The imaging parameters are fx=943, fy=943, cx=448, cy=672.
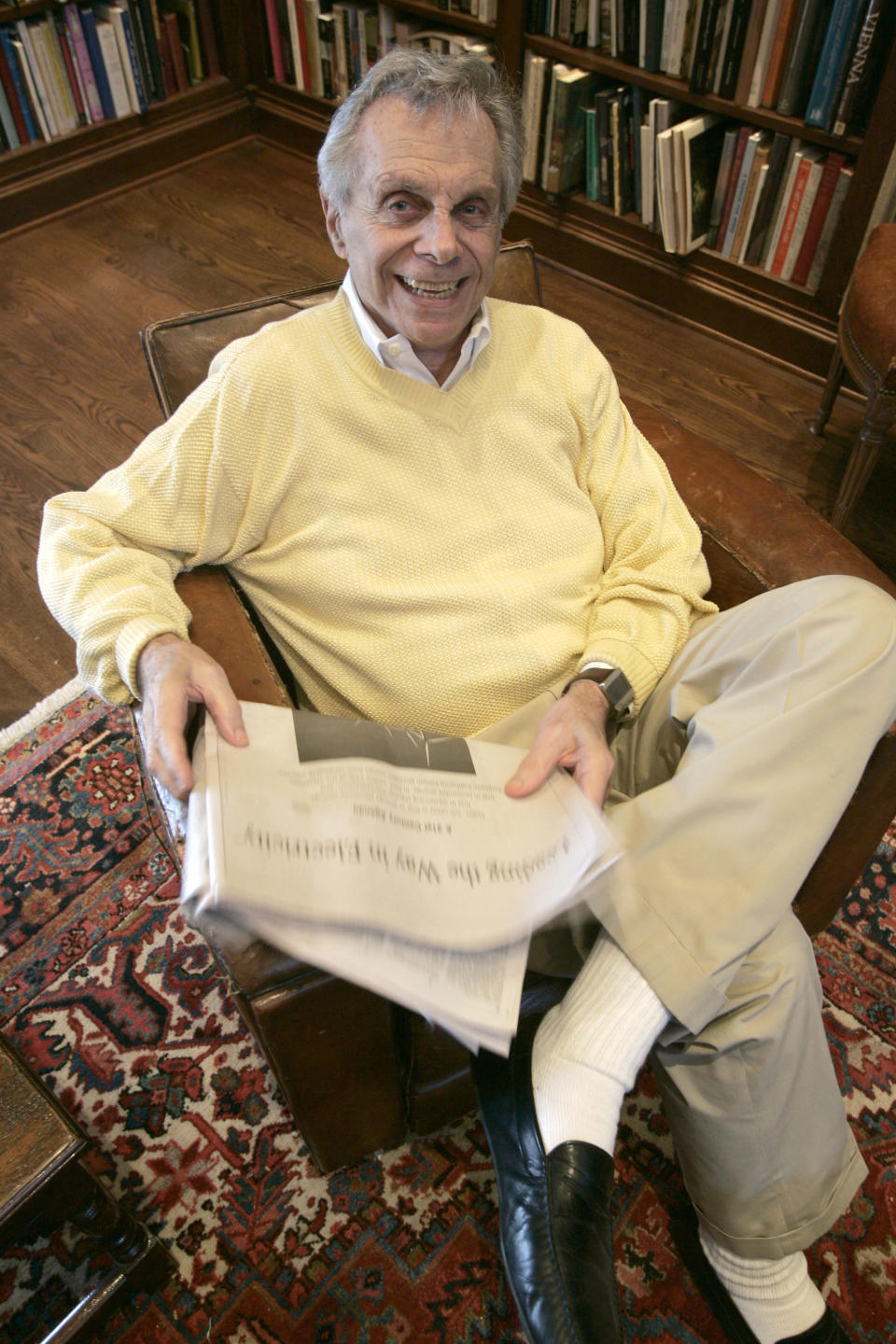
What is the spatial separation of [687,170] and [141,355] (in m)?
1.49

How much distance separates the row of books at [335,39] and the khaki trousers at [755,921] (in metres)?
2.51

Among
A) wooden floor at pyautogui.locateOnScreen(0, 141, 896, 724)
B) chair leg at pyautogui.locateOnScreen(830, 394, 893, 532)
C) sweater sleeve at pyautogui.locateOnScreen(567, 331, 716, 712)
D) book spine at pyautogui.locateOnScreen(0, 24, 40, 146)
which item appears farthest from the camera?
book spine at pyautogui.locateOnScreen(0, 24, 40, 146)

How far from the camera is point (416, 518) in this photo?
1.18 meters

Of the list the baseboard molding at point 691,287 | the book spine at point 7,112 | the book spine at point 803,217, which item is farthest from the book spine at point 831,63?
the book spine at point 7,112

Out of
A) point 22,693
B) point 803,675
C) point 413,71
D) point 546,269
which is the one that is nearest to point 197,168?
point 546,269

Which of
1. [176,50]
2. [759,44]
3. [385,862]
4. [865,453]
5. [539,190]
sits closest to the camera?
[385,862]

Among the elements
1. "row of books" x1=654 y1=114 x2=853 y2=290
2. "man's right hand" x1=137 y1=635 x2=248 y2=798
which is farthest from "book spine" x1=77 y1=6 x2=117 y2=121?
"man's right hand" x1=137 y1=635 x2=248 y2=798

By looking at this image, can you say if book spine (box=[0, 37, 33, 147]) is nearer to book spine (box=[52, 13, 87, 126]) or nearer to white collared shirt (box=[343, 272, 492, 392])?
book spine (box=[52, 13, 87, 126])

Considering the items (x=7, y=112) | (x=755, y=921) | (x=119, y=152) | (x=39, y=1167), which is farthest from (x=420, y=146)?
(x=119, y=152)

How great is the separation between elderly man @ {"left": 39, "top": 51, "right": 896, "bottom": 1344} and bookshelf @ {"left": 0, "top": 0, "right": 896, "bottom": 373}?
1.42 m

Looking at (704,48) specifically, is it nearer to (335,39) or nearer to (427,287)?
(335,39)

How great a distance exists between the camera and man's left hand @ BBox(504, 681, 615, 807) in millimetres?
902

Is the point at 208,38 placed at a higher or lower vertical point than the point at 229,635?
lower

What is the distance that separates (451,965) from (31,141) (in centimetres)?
314
